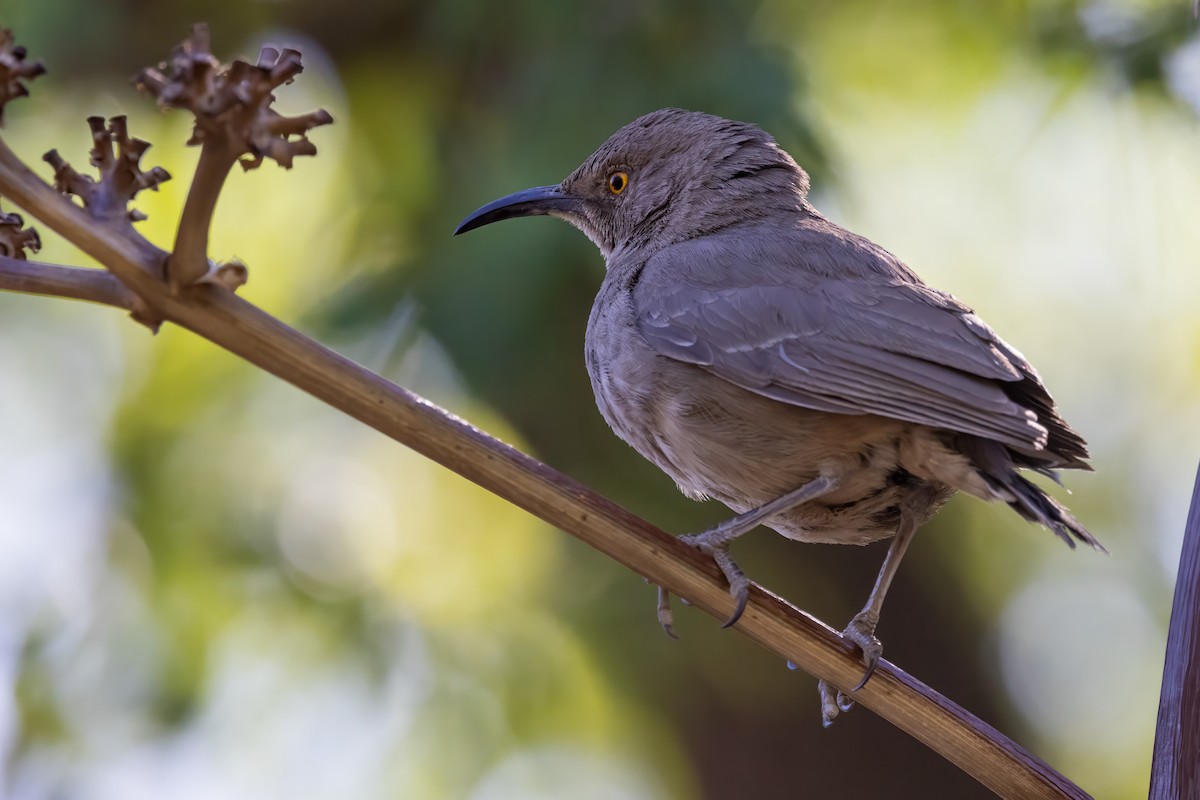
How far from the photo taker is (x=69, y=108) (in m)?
6.36

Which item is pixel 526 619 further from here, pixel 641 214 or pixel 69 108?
pixel 69 108

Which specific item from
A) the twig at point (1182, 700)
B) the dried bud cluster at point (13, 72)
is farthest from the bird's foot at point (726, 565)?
the dried bud cluster at point (13, 72)

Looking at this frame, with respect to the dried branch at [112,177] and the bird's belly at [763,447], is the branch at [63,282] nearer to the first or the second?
the dried branch at [112,177]

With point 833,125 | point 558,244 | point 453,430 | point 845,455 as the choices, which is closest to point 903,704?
point 845,455

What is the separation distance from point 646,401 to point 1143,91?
11.7ft

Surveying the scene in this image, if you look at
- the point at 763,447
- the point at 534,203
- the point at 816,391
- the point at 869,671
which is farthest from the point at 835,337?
the point at 534,203

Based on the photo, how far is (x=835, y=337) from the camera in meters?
3.26

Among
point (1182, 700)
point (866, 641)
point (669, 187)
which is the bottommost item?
point (866, 641)

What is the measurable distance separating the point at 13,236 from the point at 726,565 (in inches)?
59.7

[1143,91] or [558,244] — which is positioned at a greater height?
[1143,91]

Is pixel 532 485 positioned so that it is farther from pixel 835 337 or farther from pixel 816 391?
pixel 835 337

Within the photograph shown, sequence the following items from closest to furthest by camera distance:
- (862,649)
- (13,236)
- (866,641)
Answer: (13,236), (862,649), (866,641)

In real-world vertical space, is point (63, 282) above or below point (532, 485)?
below

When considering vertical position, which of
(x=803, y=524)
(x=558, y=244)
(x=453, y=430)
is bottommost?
(x=453, y=430)
